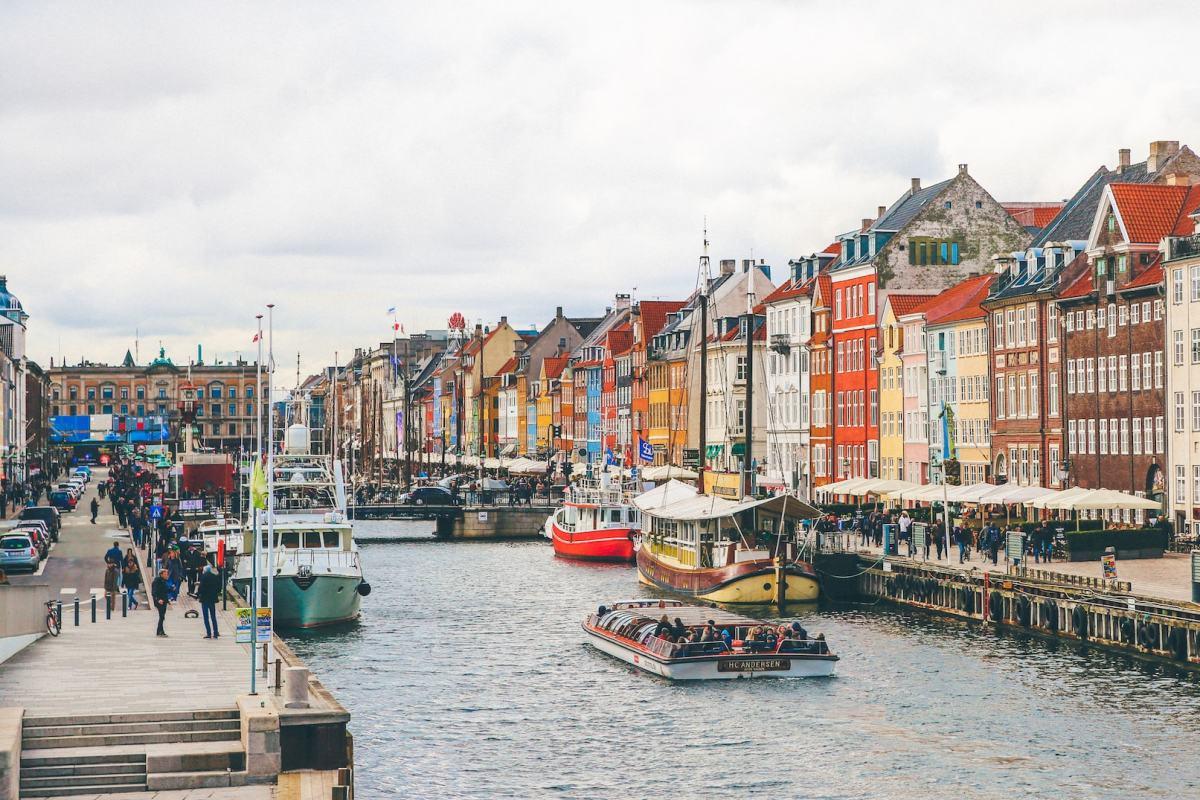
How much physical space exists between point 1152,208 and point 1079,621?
31333 mm

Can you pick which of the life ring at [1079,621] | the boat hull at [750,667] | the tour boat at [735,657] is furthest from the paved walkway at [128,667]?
the life ring at [1079,621]

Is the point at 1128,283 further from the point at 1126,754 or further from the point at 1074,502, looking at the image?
the point at 1126,754

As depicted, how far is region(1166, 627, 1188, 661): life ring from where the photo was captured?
50594 millimetres

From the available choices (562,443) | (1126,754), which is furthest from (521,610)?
(562,443)

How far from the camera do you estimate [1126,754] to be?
3872 centimetres

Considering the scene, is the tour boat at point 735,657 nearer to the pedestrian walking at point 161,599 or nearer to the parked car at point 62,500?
the pedestrian walking at point 161,599

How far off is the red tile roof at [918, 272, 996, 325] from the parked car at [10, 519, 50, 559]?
47588mm

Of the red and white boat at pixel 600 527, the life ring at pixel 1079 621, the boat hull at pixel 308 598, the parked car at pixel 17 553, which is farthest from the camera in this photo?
the red and white boat at pixel 600 527

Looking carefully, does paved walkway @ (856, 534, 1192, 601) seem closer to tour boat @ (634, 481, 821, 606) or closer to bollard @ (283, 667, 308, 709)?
tour boat @ (634, 481, 821, 606)

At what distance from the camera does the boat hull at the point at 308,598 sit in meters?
59.5

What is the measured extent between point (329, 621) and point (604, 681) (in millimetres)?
13808

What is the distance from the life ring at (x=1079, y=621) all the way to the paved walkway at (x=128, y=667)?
983 inches

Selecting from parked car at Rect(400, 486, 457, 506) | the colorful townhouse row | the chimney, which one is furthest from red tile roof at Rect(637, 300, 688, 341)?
the chimney

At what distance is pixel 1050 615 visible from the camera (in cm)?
5825
